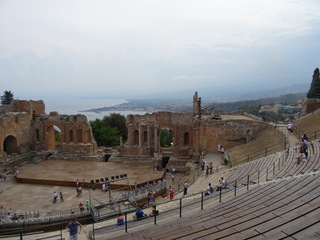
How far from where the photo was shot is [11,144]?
3297 cm

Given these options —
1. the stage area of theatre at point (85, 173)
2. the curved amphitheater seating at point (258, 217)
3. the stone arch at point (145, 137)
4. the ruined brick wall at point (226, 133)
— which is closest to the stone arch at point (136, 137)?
the stone arch at point (145, 137)

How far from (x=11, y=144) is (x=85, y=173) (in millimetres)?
12906

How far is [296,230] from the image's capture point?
271 inches

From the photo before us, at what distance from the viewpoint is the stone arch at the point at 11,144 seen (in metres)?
32.6

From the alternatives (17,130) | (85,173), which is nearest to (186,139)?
(85,173)

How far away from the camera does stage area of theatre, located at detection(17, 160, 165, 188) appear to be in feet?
77.0

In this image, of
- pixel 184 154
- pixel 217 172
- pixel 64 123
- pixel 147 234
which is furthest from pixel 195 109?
pixel 147 234

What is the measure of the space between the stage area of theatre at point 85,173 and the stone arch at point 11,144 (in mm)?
4385

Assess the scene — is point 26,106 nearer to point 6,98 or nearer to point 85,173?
point 85,173

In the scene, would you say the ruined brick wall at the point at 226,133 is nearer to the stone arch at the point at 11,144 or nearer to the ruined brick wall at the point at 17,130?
the ruined brick wall at the point at 17,130

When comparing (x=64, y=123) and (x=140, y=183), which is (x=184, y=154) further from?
(x=64, y=123)

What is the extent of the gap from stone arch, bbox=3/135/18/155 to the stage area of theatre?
439 centimetres

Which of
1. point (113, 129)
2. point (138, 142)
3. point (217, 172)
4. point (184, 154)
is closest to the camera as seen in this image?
point (217, 172)

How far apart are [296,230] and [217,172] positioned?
560 inches
